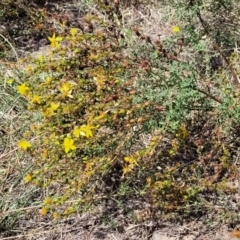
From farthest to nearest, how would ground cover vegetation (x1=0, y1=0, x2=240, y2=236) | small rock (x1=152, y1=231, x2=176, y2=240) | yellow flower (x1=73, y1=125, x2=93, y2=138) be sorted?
1. small rock (x1=152, y1=231, x2=176, y2=240)
2. ground cover vegetation (x1=0, y1=0, x2=240, y2=236)
3. yellow flower (x1=73, y1=125, x2=93, y2=138)

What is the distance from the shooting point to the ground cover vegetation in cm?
222

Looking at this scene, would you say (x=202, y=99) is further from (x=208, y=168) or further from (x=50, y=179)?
(x=50, y=179)

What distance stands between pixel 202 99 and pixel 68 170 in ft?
2.56

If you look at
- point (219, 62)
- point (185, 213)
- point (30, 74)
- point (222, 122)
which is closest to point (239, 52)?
point (219, 62)

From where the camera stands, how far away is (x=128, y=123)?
218 cm

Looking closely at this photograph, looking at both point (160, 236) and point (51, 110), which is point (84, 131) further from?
point (160, 236)

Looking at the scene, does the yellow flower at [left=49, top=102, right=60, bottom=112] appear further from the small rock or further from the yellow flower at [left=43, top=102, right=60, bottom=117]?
the small rock

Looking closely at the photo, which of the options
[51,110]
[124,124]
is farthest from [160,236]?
[51,110]

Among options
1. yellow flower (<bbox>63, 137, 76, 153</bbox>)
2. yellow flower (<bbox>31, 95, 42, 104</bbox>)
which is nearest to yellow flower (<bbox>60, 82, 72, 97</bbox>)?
yellow flower (<bbox>31, 95, 42, 104</bbox>)

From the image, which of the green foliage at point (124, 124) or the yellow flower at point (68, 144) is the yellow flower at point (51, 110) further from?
the yellow flower at point (68, 144)

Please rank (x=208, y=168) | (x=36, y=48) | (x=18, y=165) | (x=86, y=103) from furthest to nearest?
(x=36, y=48)
(x=18, y=165)
(x=208, y=168)
(x=86, y=103)

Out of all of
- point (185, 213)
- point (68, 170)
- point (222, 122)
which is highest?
point (222, 122)

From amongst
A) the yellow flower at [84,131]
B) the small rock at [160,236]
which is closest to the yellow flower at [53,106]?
the yellow flower at [84,131]

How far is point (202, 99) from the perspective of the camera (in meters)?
2.44
